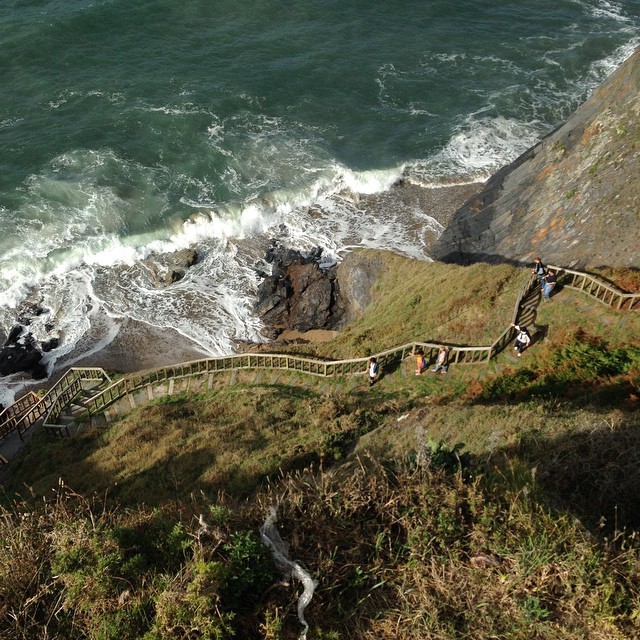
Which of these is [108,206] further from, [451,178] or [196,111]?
[451,178]

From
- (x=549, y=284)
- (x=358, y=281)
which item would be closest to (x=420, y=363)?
(x=549, y=284)

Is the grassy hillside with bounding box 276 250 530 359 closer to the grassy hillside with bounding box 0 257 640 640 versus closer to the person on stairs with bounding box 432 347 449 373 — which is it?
the person on stairs with bounding box 432 347 449 373

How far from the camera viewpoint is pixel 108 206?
43188 millimetres

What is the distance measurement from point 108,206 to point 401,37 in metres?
38.3

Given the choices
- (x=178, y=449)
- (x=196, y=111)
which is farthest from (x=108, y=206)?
(x=178, y=449)

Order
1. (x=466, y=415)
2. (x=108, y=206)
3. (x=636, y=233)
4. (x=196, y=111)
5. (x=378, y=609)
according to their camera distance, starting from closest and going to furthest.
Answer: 1. (x=378, y=609)
2. (x=466, y=415)
3. (x=636, y=233)
4. (x=108, y=206)
5. (x=196, y=111)

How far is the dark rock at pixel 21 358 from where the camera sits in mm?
32531

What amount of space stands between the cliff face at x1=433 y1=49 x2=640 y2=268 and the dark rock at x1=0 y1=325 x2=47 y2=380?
24793mm

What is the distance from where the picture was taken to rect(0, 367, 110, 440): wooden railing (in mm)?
25984

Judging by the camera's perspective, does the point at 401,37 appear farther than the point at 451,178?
Yes

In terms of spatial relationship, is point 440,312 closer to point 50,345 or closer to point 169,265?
point 169,265

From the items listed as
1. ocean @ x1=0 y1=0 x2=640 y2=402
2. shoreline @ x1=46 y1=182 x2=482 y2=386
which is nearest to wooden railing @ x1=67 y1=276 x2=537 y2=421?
shoreline @ x1=46 y1=182 x2=482 y2=386

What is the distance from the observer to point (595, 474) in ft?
36.6

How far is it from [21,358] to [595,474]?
31423 mm
